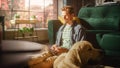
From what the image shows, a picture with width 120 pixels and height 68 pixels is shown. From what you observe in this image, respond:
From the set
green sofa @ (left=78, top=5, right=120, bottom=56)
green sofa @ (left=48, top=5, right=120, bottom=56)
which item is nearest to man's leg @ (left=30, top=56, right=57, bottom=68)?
green sofa @ (left=48, top=5, right=120, bottom=56)

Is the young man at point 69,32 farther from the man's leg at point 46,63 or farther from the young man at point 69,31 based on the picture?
the man's leg at point 46,63

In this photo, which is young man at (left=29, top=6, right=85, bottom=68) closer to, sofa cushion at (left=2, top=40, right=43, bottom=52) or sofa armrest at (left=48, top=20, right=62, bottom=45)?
sofa armrest at (left=48, top=20, right=62, bottom=45)

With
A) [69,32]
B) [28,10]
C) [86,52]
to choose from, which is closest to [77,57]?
[86,52]

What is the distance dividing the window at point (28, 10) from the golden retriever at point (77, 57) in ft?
12.2

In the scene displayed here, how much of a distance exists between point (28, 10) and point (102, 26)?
308cm

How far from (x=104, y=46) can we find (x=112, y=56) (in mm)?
160

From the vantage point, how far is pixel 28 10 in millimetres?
5895

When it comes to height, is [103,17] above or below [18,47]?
above

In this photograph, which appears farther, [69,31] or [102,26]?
[102,26]

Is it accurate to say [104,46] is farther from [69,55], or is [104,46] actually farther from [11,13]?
[11,13]

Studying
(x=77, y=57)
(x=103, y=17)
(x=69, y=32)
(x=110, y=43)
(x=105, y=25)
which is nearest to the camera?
(x=77, y=57)

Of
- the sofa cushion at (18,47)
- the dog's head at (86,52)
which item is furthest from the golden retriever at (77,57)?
the sofa cushion at (18,47)

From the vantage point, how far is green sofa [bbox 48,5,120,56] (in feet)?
8.86

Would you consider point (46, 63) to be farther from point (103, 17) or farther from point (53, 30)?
point (103, 17)
